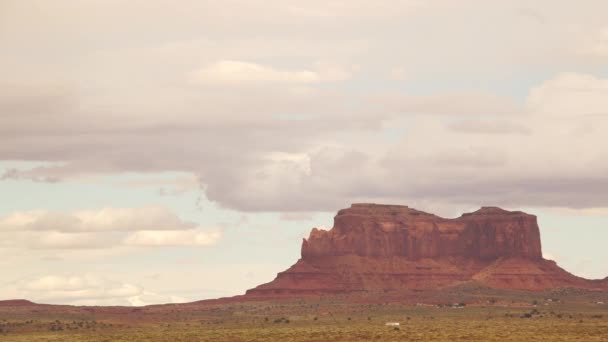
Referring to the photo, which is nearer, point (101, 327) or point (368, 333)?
point (368, 333)

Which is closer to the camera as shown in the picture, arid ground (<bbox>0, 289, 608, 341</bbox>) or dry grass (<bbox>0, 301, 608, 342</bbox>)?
dry grass (<bbox>0, 301, 608, 342</bbox>)

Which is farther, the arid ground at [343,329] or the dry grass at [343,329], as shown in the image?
the arid ground at [343,329]

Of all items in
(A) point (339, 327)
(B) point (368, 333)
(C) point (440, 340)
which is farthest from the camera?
(A) point (339, 327)

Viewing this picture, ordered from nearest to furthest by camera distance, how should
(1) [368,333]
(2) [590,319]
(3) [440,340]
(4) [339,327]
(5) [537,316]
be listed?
1. (3) [440,340]
2. (1) [368,333]
3. (4) [339,327]
4. (2) [590,319]
5. (5) [537,316]

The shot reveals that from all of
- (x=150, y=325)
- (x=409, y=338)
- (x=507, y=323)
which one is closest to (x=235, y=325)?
(x=150, y=325)

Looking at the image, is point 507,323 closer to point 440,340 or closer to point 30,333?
point 440,340

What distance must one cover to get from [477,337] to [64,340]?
46.6m

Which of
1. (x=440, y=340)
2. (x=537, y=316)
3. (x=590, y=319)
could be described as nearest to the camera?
(x=440, y=340)

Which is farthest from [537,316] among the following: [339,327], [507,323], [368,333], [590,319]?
[368,333]

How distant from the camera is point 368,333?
143375mm

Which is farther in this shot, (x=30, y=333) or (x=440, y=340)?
(x=30, y=333)

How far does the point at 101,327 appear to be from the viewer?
185375 millimetres

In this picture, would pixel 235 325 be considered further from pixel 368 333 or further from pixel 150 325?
→ pixel 368 333

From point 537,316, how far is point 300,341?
2607 inches
